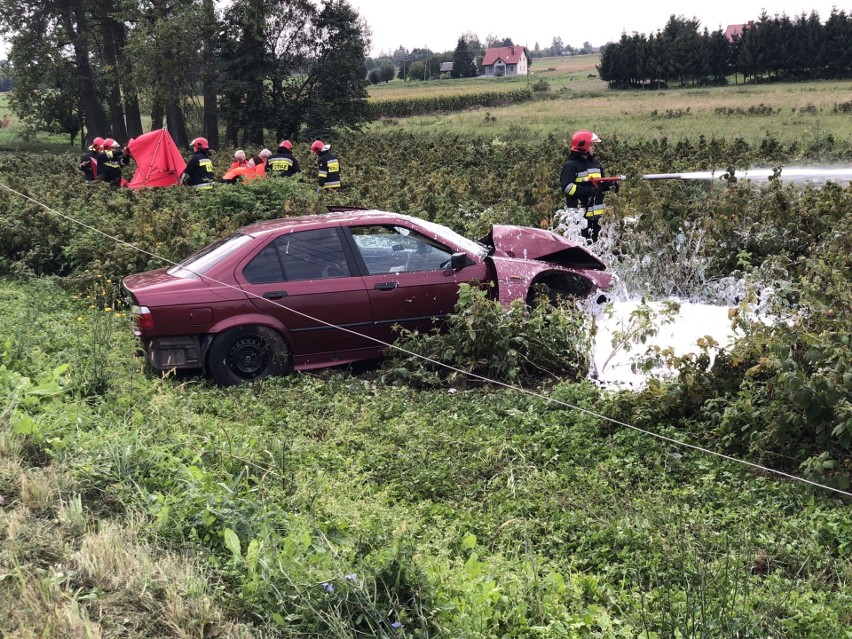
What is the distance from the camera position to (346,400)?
7484 mm

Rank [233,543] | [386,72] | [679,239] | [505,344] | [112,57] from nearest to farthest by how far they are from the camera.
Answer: [233,543]
[505,344]
[679,239]
[112,57]
[386,72]

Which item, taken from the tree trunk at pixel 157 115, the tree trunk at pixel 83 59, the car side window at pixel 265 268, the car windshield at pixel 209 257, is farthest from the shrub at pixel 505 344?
→ the tree trunk at pixel 83 59

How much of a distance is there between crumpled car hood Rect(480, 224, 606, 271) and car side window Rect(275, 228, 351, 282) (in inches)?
62.8

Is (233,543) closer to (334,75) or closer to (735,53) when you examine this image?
(334,75)

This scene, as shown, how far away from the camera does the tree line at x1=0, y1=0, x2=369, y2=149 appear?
131 feet

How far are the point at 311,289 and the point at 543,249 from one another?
2.36 m

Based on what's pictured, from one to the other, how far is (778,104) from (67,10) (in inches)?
1435

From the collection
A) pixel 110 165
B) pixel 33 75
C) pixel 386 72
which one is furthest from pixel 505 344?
pixel 386 72

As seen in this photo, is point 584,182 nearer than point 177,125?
Yes

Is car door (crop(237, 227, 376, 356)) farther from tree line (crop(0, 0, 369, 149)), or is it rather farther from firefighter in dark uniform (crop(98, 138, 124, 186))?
tree line (crop(0, 0, 369, 149))

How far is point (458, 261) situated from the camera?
834cm

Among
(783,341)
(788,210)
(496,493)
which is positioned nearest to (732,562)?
(496,493)

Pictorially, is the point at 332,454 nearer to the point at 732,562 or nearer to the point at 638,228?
the point at 732,562

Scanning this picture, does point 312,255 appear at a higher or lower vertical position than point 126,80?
lower
